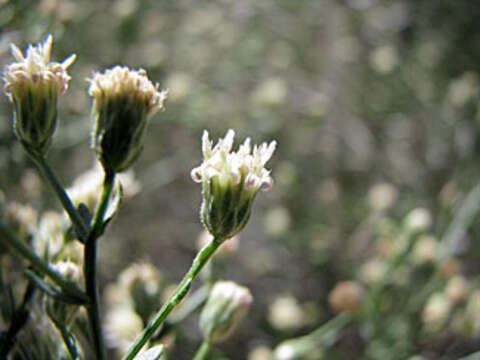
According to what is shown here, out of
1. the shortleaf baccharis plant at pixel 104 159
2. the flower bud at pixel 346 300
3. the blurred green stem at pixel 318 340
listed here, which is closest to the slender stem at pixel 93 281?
the shortleaf baccharis plant at pixel 104 159

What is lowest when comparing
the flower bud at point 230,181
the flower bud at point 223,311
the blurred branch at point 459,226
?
the flower bud at point 223,311

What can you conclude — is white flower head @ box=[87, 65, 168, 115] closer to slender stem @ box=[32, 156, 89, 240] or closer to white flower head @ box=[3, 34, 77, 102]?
white flower head @ box=[3, 34, 77, 102]

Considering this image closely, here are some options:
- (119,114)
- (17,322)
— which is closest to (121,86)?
(119,114)

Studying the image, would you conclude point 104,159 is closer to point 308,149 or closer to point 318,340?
point 318,340

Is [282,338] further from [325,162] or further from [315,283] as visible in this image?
[325,162]

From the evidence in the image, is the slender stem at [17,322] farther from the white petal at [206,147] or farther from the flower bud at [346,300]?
the flower bud at [346,300]
